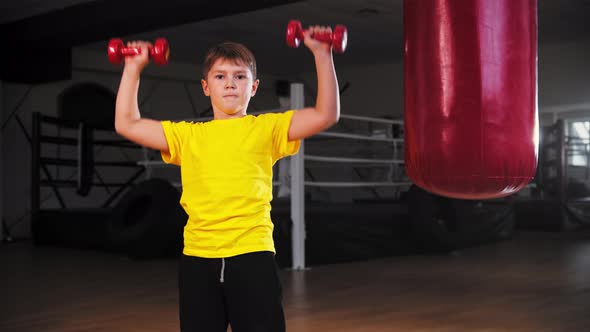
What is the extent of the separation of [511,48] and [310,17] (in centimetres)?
511

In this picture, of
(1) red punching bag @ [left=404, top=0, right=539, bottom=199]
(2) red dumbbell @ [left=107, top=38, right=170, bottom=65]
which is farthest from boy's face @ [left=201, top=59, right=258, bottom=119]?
(1) red punching bag @ [left=404, top=0, right=539, bottom=199]

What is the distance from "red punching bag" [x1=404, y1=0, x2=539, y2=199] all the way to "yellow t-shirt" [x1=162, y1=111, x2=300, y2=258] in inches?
31.1

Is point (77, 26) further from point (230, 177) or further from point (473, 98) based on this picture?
point (230, 177)

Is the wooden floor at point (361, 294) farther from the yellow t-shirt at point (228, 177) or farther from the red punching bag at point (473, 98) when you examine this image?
the yellow t-shirt at point (228, 177)

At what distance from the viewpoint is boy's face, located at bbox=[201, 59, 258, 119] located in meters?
1.40

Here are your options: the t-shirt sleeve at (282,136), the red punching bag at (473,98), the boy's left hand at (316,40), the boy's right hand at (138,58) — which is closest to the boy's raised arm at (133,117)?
the boy's right hand at (138,58)

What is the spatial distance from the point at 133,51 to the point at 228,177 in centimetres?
32

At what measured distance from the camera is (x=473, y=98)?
6.79ft

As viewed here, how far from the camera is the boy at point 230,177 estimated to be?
1.35 metres

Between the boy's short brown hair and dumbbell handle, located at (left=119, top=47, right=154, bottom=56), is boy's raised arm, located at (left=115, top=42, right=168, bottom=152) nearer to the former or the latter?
dumbbell handle, located at (left=119, top=47, right=154, bottom=56)

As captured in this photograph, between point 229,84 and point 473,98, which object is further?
point 473,98

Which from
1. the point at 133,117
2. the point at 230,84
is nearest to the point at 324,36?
the point at 230,84

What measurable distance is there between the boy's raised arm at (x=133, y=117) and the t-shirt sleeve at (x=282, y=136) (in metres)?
0.23

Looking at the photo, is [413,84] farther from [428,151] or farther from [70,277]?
[70,277]
